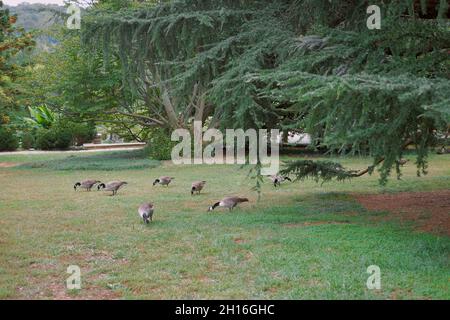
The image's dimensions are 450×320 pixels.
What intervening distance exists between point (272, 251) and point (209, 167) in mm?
12023

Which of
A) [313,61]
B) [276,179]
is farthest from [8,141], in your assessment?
[313,61]

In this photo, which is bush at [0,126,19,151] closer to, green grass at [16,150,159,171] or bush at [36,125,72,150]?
bush at [36,125,72,150]

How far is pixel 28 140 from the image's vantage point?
2991cm

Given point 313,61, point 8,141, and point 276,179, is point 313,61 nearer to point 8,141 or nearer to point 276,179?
point 276,179

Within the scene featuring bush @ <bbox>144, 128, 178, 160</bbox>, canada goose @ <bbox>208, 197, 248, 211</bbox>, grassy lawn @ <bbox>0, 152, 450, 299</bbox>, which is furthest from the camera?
bush @ <bbox>144, 128, 178, 160</bbox>

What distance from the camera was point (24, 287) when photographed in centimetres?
537

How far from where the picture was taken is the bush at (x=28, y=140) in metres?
29.9

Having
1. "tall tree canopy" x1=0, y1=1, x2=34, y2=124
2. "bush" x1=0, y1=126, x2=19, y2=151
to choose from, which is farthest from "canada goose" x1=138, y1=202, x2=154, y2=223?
"bush" x1=0, y1=126, x2=19, y2=151

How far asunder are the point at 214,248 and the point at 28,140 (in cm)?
2546

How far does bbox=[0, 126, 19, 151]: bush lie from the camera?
94.2ft

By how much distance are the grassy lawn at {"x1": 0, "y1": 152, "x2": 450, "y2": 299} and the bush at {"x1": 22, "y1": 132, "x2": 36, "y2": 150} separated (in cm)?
1860

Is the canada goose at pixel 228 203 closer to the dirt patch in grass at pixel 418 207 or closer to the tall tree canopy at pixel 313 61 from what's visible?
the tall tree canopy at pixel 313 61
